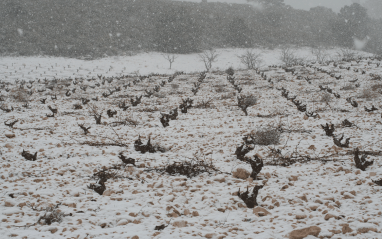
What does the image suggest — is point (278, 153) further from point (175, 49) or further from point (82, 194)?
point (175, 49)

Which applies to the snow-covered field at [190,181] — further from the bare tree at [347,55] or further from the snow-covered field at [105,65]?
the bare tree at [347,55]

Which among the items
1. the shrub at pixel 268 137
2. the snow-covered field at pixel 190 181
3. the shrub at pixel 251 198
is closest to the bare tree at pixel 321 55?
Answer: the snow-covered field at pixel 190 181

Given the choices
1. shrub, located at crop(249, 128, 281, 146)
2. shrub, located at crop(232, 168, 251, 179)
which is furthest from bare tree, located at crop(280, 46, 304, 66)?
shrub, located at crop(232, 168, 251, 179)

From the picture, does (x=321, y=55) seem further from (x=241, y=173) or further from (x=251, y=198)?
(x=251, y=198)

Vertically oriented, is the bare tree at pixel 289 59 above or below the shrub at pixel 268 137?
above

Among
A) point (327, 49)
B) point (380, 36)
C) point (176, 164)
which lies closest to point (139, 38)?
point (327, 49)

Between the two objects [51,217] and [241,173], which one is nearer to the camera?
[51,217]

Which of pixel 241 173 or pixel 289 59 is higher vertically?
pixel 289 59

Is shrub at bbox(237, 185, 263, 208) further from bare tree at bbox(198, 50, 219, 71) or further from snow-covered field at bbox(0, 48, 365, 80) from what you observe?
bare tree at bbox(198, 50, 219, 71)

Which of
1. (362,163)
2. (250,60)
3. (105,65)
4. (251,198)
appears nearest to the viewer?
(251,198)

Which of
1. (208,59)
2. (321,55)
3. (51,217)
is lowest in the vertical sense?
(51,217)

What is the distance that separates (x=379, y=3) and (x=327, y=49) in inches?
2283

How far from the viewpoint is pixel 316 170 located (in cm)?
387

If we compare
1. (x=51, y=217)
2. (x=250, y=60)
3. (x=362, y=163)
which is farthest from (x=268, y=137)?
(x=250, y=60)
